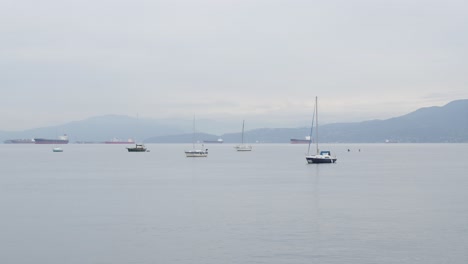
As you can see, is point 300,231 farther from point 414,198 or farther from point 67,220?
point 414,198

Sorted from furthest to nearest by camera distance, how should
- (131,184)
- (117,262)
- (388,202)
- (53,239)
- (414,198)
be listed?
(131,184) → (414,198) → (388,202) → (53,239) → (117,262)

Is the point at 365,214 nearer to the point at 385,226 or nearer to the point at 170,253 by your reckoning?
the point at 385,226

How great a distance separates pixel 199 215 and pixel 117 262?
48.4 feet

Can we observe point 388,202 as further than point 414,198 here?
A: No

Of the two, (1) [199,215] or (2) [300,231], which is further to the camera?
(1) [199,215]

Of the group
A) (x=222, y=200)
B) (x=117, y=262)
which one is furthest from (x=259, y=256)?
(x=222, y=200)

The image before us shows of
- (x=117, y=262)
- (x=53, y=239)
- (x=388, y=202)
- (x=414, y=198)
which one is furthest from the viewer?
(x=414, y=198)

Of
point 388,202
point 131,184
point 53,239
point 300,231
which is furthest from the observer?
point 131,184

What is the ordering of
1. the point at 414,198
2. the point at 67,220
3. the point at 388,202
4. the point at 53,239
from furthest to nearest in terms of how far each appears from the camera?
the point at 414,198
the point at 388,202
the point at 67,220
the point at 53,239

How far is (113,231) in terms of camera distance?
1375 inches

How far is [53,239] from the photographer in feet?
107

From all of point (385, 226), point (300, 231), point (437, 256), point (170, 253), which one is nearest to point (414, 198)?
point (385, 226)

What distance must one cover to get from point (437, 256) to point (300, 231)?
8.74 meters

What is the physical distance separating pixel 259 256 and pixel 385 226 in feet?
36.4
